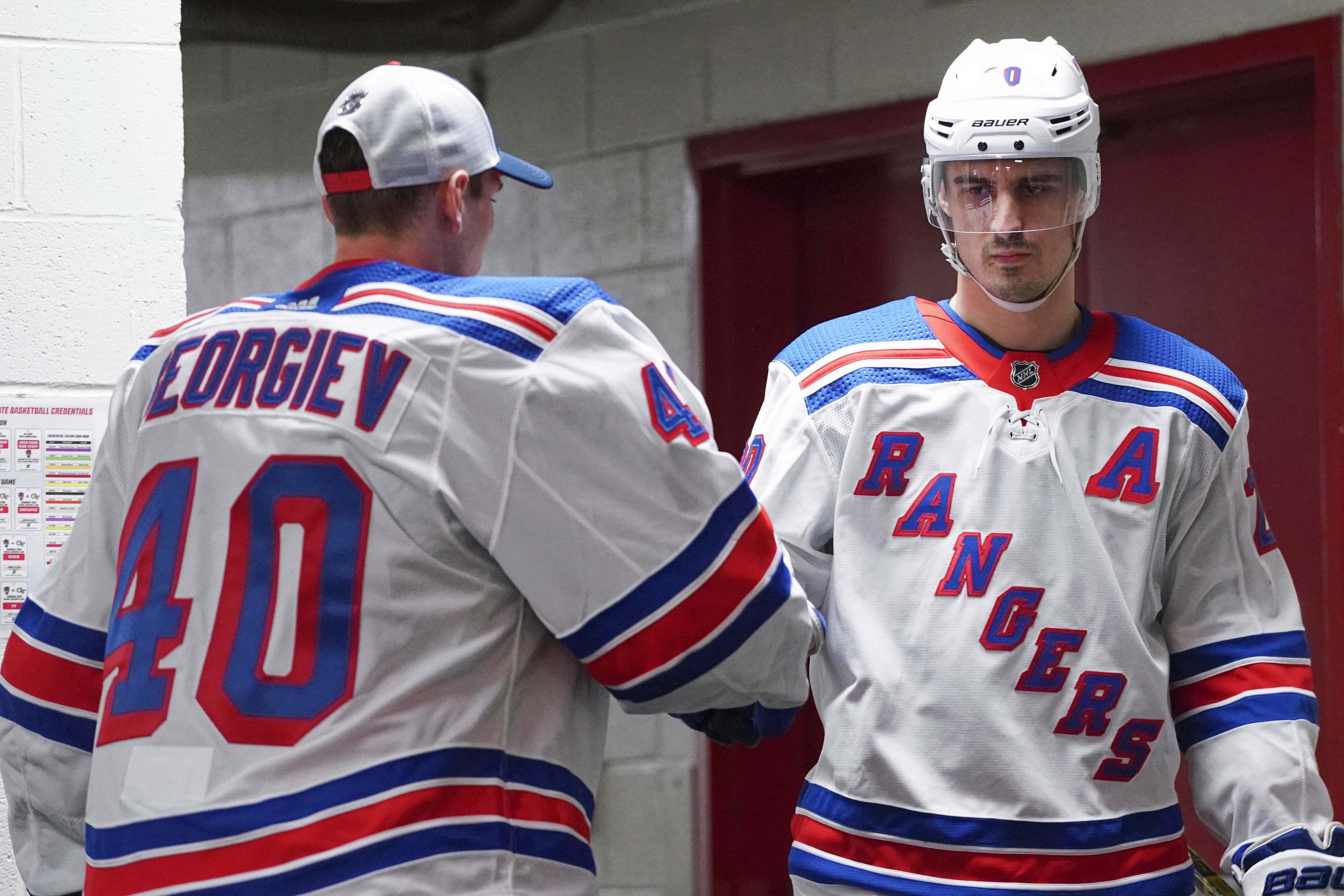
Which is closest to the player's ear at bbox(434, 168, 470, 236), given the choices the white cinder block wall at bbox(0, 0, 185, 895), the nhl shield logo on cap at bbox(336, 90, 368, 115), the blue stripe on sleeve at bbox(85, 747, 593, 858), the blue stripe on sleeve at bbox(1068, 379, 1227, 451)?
the nhl shield logo on cap at bbox(336, 90, 368, 115)

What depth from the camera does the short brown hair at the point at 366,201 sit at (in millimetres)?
1517

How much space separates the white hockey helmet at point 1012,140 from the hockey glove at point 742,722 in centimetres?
62

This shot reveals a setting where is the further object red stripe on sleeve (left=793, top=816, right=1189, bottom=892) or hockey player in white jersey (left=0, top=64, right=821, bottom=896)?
red stripe on sleeve (left=793, top=816, right=1189, bottom=892)

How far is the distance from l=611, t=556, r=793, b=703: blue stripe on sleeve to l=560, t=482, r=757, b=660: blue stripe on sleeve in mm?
55

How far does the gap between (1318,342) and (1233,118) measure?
0.53 meters

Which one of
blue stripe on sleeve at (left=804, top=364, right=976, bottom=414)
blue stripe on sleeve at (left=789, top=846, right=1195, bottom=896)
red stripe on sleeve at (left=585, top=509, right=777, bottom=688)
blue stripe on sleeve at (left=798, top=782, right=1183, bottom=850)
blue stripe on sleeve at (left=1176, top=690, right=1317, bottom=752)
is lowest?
blue stripe on sleeve at (left=789, top=846, right=1195, bottom=896)

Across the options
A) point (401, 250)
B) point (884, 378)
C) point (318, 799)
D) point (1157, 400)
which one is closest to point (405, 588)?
point (318, 799)

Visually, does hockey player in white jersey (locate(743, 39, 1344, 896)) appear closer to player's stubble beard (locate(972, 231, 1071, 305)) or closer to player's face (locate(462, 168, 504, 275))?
player's stubble beard (locate(972, 231, 1071, 305))

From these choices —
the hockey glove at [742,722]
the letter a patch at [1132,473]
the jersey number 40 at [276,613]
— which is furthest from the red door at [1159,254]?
the jersey number 40 at [276,613]

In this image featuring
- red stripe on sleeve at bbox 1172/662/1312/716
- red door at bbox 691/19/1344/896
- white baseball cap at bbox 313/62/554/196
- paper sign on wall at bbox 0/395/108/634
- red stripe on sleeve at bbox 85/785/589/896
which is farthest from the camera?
red door at bbox 691/19/1344/896

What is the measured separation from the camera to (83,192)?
2287 mm

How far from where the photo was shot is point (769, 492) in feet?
6.20

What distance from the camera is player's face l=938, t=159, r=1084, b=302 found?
1.93 metres

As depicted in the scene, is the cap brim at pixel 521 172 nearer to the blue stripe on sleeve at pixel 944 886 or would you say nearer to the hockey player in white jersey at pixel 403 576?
the hockey player in white jersey at pixel 403 576
